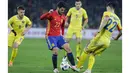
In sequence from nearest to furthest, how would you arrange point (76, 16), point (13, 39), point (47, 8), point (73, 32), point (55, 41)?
point (55, 41) < point (47, 8) < point (13, 39) < point (76, 16) < point (73, 32)

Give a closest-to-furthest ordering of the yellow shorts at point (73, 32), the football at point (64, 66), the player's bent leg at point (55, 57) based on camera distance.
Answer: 1. the player's bent leg at point (55, 57)
2. the football at point (64, 66)
3. the yellow shorts at point (73, 32)

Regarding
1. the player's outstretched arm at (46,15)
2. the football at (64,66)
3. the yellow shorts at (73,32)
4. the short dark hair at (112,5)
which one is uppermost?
the short dark hair at (112,5)

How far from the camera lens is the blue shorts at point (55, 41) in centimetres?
1066

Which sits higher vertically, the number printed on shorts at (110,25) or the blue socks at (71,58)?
the number printed on shorts at (110,25)

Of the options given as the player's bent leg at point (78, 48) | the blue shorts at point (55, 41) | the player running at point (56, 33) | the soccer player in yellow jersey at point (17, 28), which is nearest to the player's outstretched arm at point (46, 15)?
the player running at point (56, 33)

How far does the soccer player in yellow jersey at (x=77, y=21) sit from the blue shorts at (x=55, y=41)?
1.63 ft

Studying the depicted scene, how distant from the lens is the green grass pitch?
1070 cm

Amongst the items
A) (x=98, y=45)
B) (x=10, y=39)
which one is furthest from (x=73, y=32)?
(x=98, y=45)

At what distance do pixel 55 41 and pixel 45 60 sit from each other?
45cm

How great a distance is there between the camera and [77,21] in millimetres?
11734

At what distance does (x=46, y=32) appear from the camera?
10781 millimetres

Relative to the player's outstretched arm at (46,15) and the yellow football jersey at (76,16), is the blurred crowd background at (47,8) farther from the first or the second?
the player's outstretched arm at (46,15)

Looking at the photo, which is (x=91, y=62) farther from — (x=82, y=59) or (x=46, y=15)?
(x=46, y=15)
